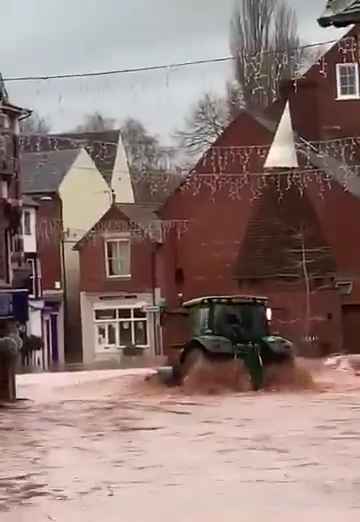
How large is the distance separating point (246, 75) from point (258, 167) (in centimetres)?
747

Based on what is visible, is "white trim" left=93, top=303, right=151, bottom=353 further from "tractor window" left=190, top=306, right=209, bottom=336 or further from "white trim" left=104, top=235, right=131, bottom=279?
"tractor window" left=190, top=306, right=209, bottom=336

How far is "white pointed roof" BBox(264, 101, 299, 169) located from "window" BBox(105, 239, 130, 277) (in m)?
11.6

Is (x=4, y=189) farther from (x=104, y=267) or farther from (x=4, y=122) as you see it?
(x=104, y=267)

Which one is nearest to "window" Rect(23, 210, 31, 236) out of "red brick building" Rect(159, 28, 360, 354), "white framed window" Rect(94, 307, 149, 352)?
"white framed window" Rect(94, 307, 149, 352)

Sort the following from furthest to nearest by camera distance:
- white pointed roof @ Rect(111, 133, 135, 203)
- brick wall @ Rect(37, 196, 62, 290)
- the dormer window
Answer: white pointed roof @ Rect(111, 133, 135, 203)
brick wall @ Rect(37, 196, 62, 290)
the dormer window

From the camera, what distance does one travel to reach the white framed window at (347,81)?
5147 cm

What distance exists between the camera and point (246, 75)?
42031 mm

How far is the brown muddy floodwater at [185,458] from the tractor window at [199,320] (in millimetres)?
2059

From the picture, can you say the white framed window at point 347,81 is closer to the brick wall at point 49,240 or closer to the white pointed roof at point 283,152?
the white pointed roof at point 283,152

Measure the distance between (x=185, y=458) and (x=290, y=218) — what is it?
31.9 m

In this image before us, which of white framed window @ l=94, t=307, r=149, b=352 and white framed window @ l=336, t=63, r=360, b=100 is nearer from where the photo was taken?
white framed window @ l=336, t=63, r=360, b=100

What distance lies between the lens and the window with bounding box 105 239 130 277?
57.3 metres

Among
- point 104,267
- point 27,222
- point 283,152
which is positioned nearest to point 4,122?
point 283,152

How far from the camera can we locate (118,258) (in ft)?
189
